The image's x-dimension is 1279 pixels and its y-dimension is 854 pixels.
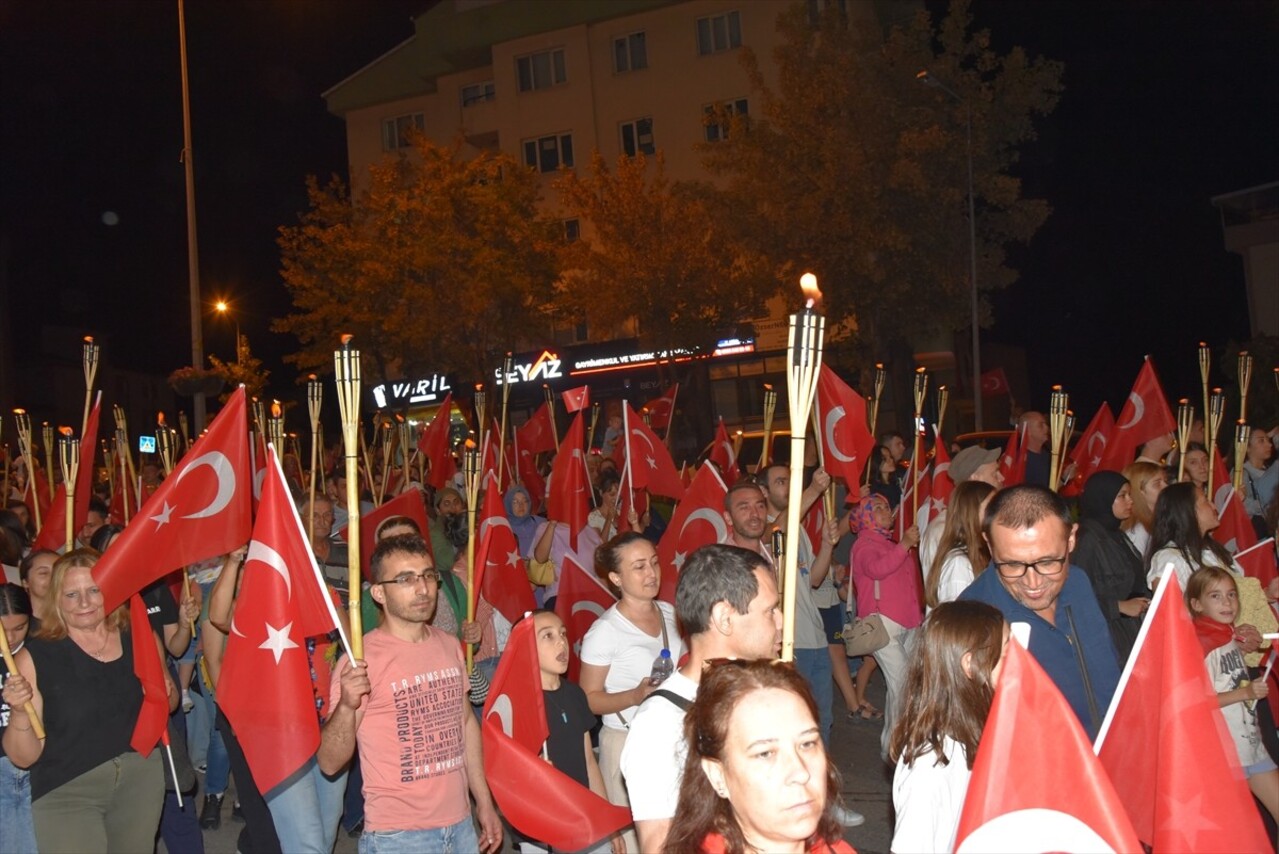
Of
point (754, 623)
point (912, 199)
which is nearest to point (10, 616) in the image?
point (754, 623)

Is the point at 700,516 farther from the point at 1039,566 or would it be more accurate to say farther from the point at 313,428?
the point at 1039,566

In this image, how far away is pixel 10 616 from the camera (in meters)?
5.69

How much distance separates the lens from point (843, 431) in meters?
9.01

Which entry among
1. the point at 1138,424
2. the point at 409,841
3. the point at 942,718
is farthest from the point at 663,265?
the point at 942,718

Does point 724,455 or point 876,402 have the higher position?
point 876,402

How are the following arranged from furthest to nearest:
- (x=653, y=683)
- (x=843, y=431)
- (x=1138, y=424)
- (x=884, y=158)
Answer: (x=884, y=158) → (x=1138, y=424) → (x=843, y=431) → (x=653, y=683)

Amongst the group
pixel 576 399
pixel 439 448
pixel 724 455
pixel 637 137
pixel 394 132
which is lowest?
pixel 724 455

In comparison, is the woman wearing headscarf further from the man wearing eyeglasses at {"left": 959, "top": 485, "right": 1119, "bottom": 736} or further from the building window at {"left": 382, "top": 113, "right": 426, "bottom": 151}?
the building window at {"left": 382, "top": 113, "right": 426, "bottom": 151}

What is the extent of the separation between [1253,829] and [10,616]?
5.13 m

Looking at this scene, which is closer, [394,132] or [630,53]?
[630,53]

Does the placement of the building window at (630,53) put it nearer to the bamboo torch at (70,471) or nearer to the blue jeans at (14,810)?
the bamboo torch at (70,471)

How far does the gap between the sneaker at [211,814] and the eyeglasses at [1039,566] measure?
5654mm

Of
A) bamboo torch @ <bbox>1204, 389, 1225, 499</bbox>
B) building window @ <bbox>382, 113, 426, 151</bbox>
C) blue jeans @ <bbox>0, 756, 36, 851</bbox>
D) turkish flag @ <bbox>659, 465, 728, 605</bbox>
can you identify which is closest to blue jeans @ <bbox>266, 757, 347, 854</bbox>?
blue jeans @ <bbox>0, 756, 36, 851</bbox>

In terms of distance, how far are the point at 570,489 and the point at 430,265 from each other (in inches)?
913
